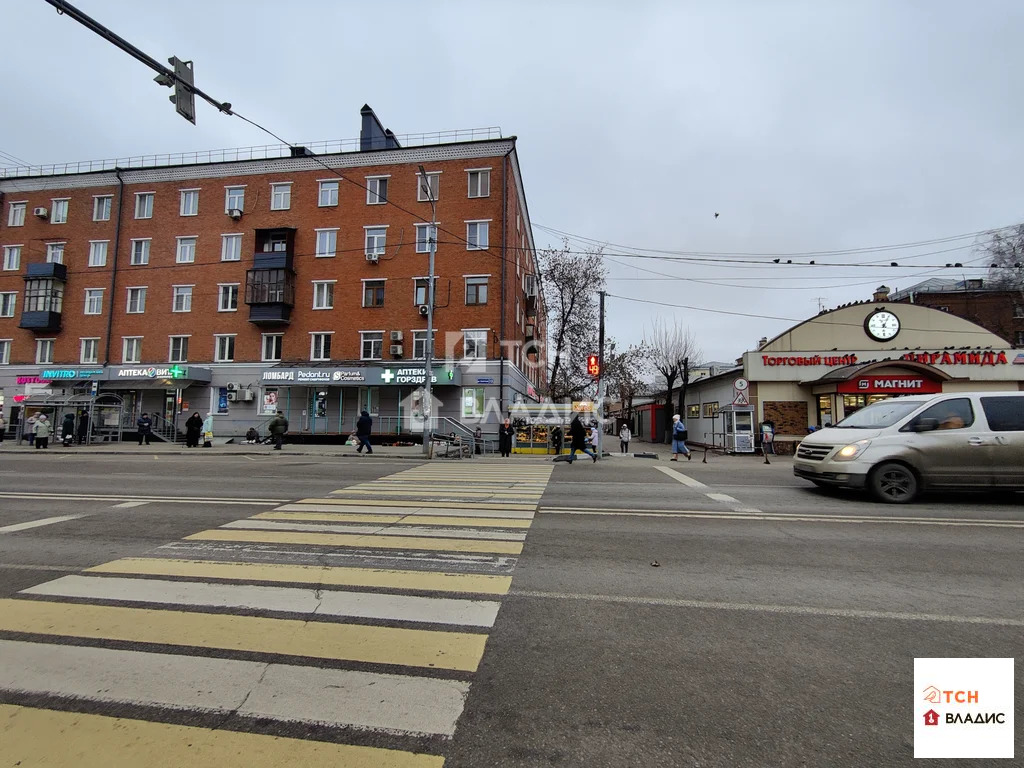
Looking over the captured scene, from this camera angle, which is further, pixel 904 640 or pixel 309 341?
pixel 309 341

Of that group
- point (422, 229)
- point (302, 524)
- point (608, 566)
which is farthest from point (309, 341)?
point (608, 566)

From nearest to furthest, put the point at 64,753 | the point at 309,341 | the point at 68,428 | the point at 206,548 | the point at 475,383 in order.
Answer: the point at 64,753, the point at 206,548, the point at 68,428, the point at 475,383, the point at 309,341

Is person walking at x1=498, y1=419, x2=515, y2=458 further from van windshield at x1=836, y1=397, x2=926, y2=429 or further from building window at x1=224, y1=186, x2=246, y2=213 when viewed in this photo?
building window at x1=224, y1=186, x2=246, y2=213

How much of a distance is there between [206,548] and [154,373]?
28.8m

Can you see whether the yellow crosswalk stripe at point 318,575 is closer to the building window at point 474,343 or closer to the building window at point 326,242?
the building window at point 474,343

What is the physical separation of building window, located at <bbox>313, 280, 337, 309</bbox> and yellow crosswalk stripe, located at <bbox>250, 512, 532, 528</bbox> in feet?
76.7

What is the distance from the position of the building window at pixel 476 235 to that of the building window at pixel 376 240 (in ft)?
15.8

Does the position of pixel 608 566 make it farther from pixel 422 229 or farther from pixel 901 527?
pixel 422 229

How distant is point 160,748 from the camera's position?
2.23 meters

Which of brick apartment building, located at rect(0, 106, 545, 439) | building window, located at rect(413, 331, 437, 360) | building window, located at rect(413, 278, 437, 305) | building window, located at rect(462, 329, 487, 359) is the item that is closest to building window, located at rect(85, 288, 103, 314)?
brick apartment building, located at rect(0, 106, 545, 439)

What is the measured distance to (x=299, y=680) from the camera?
2820 millimetres

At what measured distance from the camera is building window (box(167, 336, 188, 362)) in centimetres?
2947

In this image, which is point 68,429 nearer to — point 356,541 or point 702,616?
point 356,541

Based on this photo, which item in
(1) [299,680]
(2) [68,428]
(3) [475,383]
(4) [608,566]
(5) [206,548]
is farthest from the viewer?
(3) [475,383]
